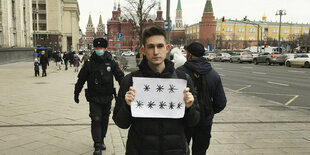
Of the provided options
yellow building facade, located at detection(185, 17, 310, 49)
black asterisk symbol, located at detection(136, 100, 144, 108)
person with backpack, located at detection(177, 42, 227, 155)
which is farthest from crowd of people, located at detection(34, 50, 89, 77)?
yellow building facade, located at detection(185, 17, 310, 49)

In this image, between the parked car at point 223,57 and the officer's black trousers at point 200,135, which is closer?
the officer's black trousers at point 200,135

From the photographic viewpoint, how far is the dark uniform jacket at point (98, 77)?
4.84 m

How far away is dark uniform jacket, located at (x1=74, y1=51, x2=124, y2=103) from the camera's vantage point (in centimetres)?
484

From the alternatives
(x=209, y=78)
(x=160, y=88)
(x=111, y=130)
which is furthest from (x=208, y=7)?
(x=160, y=88)

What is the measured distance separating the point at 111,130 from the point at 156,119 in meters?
4.24

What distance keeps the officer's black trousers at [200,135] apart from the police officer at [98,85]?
178 cm

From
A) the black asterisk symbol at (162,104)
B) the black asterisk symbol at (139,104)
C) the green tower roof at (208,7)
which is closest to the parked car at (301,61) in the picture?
the black asterisk symbol at (162,104)

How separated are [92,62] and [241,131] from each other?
12.0ft

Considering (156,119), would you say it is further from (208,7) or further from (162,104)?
(208,7)

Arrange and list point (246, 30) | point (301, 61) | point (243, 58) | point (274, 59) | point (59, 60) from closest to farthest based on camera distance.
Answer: point (59, 60)
point (301, 61)
point (274, 59)
point (243, 58)
point (246, 30)

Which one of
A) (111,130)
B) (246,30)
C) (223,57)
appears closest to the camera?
(111,130)

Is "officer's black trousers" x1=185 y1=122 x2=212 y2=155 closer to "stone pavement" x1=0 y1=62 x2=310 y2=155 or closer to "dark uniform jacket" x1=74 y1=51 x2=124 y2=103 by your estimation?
"stone pavement" x1=0 y1=62 x2=310 y2=155

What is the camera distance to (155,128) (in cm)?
231

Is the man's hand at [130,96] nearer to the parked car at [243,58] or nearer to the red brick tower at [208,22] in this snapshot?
the parked car at [243,58]
